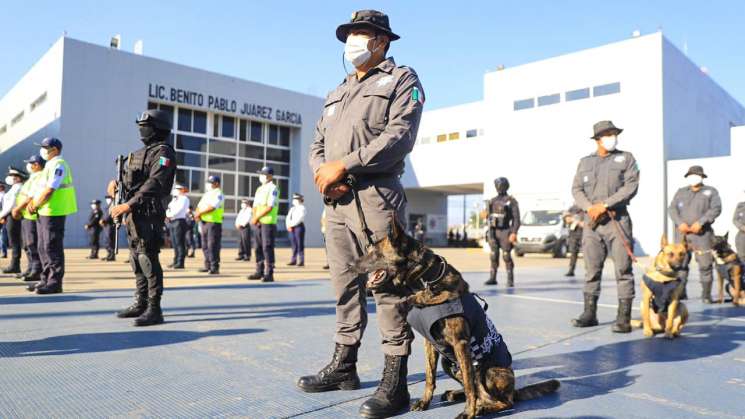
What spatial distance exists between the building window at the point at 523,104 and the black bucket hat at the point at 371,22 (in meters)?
23.5

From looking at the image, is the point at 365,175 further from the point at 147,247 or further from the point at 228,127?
the point at 228,127

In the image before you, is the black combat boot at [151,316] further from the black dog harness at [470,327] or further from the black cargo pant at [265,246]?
the black cargo pant at [265,246]

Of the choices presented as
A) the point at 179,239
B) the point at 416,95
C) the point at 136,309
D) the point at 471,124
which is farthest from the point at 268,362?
the point at 471,124

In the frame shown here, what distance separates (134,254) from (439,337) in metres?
3.49

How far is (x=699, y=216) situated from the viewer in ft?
22.6

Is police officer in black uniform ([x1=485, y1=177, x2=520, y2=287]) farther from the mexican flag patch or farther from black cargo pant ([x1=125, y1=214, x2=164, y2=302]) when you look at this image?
the mexican flag patch

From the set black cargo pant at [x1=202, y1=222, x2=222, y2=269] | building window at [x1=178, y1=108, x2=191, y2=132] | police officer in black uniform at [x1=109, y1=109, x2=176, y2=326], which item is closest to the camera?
police officer in black uniform at [x1=109, y1=109, x2=176, y2=326]

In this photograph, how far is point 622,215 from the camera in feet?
16.2

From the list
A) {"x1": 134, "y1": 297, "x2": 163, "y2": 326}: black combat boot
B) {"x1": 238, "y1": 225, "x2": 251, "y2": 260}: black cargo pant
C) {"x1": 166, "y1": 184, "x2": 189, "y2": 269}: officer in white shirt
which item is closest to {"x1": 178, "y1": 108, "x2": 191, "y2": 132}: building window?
{"x1": 238, "y1": 225, "x2": 251, "y2": 260}: black cargo pant

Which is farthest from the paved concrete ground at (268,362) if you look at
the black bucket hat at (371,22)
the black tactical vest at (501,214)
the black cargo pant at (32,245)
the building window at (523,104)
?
the building window at (523,104)

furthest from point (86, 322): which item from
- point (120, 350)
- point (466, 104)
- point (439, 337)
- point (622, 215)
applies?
point (466, 104)

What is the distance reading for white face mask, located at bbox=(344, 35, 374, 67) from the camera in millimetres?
2889

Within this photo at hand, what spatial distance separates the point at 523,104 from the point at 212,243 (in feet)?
63.9

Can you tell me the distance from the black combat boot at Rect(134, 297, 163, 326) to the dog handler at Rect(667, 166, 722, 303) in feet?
21.4
